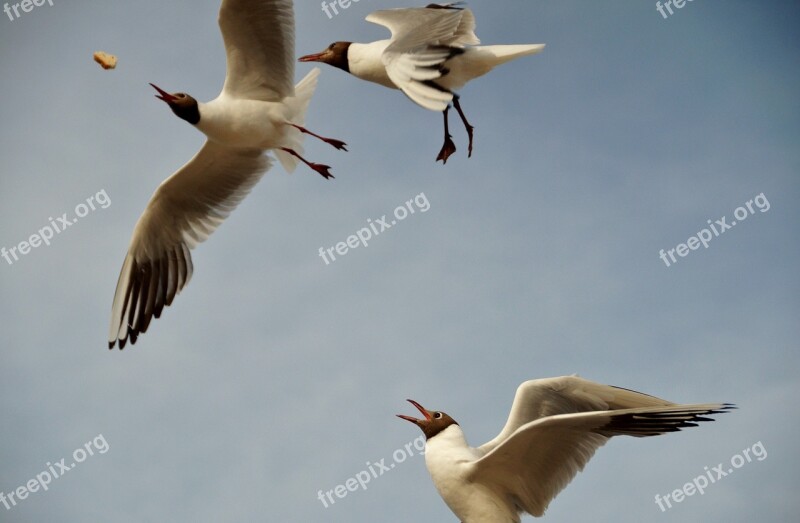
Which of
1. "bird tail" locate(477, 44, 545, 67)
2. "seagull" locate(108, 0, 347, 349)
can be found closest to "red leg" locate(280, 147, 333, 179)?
"seagull" locate(108, 0, 347, 349)

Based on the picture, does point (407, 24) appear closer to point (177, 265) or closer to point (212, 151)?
point (212, 151)

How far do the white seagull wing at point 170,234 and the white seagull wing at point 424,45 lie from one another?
145cm

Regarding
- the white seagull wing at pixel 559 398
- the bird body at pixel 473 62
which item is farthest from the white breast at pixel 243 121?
the white seagull wing at pixel 559 398

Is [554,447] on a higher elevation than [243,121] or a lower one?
lower

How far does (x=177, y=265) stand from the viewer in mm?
6781

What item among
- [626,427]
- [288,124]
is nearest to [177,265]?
[288,124]

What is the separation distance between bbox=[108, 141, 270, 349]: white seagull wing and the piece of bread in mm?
820

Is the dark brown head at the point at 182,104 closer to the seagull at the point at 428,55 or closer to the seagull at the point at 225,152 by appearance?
the seagull at the point at 225,152

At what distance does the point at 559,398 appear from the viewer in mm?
5570

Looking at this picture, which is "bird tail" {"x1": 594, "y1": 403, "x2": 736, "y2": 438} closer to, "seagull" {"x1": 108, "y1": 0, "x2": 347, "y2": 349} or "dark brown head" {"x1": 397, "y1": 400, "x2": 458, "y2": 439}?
"dark brown head" {"x1": 397, "y1": 400, "x2": 458, "y2": 439}

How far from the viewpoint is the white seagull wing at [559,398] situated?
5.53 meters

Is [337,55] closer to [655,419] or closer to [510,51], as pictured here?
[510,51]

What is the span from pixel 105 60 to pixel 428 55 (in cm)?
181

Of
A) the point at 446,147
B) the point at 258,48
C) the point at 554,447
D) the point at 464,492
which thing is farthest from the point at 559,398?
the point at 258,48
